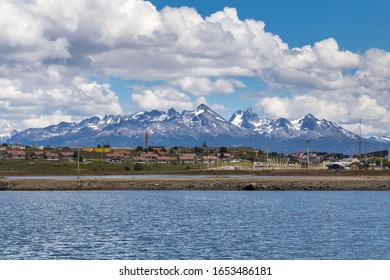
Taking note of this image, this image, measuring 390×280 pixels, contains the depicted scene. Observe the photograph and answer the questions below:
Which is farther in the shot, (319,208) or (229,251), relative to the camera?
(319,208)

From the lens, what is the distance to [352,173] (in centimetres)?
19388

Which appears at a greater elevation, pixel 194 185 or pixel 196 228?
pixel 194 185

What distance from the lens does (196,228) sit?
246 feet

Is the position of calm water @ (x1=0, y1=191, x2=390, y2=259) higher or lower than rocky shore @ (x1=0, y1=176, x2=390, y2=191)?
lower

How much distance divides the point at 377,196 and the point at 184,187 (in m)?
43.1

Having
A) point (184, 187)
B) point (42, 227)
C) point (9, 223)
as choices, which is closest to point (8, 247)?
point (42, 227)

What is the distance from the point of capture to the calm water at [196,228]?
57469mm

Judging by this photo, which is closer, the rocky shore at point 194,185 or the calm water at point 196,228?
the calm water at point 196,228

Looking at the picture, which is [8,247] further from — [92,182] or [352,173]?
[352,173]

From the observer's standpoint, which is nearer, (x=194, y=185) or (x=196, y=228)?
(x=196, y=228)

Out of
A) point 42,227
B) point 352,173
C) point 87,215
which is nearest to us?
point 42,227

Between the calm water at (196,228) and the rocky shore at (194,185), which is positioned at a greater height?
the rocky shore at (194,185)

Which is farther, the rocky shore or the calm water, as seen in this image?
the rocky shore

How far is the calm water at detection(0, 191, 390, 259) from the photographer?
5747 cm
